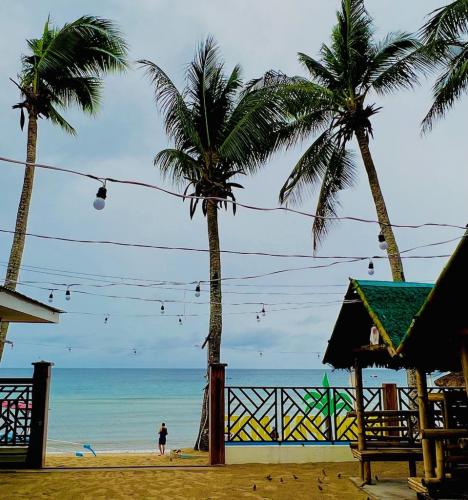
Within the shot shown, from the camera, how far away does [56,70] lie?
10.5 meters

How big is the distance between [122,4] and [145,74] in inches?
80.5

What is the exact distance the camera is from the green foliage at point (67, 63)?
10389 mm

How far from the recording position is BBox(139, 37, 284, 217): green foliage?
1073 cm

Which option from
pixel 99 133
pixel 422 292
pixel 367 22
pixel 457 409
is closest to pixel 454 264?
pixel 422 292

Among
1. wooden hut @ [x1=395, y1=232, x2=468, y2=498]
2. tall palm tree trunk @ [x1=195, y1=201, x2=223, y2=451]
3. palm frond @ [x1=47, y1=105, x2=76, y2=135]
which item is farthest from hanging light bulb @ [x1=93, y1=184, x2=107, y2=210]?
palm frond @ [x1=47, y1=105, x2=76, y2=135]

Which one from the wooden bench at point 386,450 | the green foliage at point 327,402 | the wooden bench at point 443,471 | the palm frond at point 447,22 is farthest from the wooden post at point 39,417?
the palm frond at point 447,22

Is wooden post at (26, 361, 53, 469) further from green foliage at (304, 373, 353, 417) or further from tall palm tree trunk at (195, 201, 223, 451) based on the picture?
green foliage at (304, 373, 353, 417)

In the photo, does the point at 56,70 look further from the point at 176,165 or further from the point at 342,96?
the point at 342,96

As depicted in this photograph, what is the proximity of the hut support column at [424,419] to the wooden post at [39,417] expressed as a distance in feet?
17.8

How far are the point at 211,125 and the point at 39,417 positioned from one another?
724 cm

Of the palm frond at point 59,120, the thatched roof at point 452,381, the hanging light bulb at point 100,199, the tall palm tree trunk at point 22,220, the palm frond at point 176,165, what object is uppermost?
the palm frond at point 59,120

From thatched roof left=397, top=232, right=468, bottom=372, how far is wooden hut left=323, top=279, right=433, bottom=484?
9.8 inches

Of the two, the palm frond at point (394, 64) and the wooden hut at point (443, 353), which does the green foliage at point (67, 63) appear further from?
the wooden hut at point (443, 353)

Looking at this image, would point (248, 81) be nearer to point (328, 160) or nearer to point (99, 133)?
point (328, 160)
